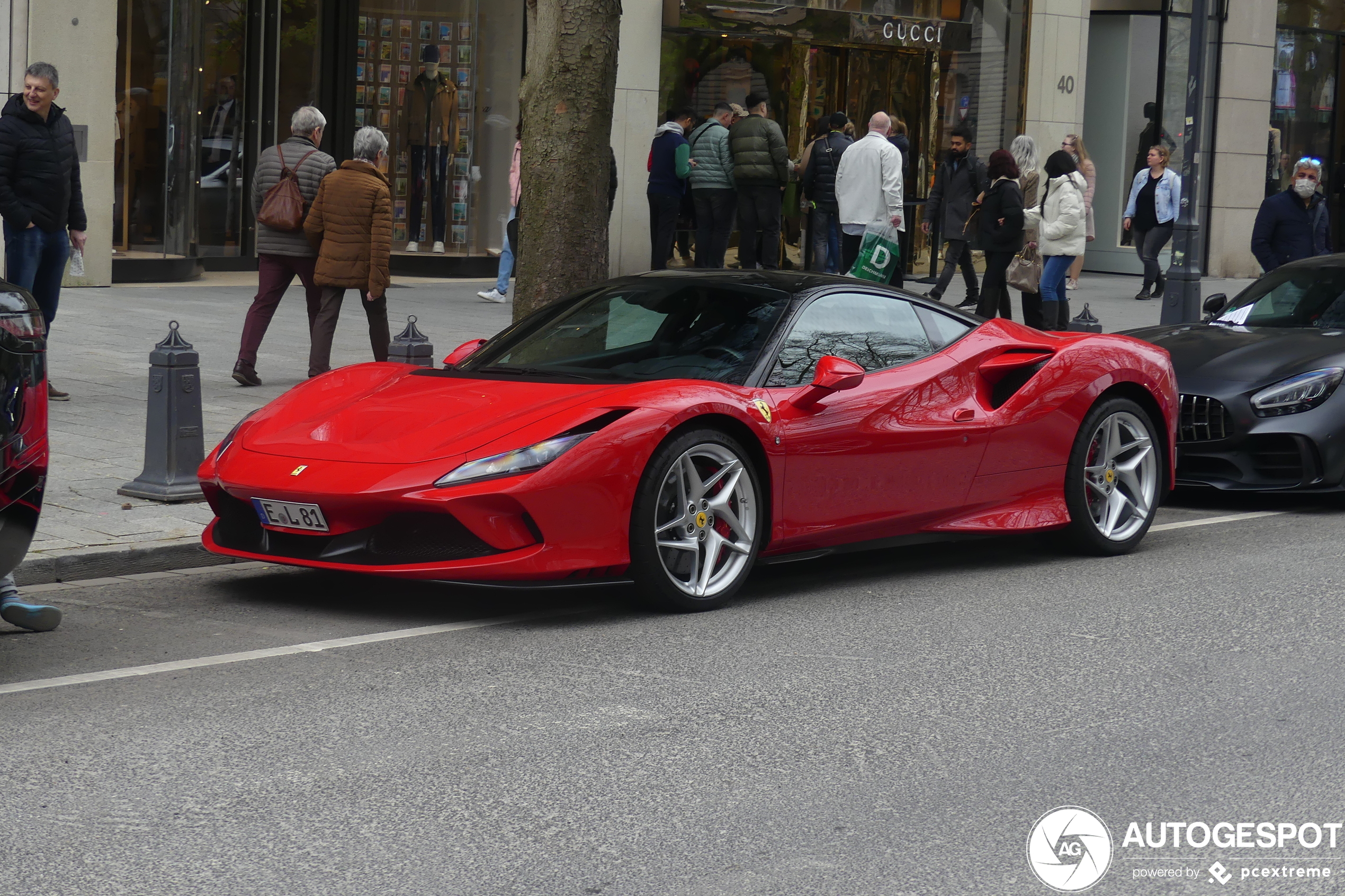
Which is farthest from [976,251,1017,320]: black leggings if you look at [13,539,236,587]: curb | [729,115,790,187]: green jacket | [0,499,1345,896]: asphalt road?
[13,539,236,587]: curb

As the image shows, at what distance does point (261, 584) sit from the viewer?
6.89 m

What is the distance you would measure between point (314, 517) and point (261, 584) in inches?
37.6

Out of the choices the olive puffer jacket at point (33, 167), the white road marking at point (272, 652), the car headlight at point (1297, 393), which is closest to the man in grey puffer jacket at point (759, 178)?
the olive puffer jacket at point (33, 167)

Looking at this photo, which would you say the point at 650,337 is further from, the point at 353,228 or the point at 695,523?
the point at 353,228

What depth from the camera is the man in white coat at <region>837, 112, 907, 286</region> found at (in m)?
15.8

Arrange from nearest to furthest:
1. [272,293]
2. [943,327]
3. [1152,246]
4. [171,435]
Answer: [943,327], [171,435], [272,293], [1152,246]

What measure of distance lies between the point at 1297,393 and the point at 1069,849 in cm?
565

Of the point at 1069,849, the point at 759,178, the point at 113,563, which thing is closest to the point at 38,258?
the point at 113,563

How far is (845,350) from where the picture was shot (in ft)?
23.1

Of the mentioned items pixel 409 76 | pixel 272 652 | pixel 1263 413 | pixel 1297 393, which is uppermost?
pixel 409 76

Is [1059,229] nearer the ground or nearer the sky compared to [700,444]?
nearer the sky

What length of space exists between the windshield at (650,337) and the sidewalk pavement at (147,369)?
166 cm

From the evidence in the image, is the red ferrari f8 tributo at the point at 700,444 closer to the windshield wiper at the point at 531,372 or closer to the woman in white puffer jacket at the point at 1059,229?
the windshield wiper at the point at 531,372

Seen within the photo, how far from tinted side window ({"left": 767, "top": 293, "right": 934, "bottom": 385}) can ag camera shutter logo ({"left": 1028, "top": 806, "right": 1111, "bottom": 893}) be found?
2.81 m
